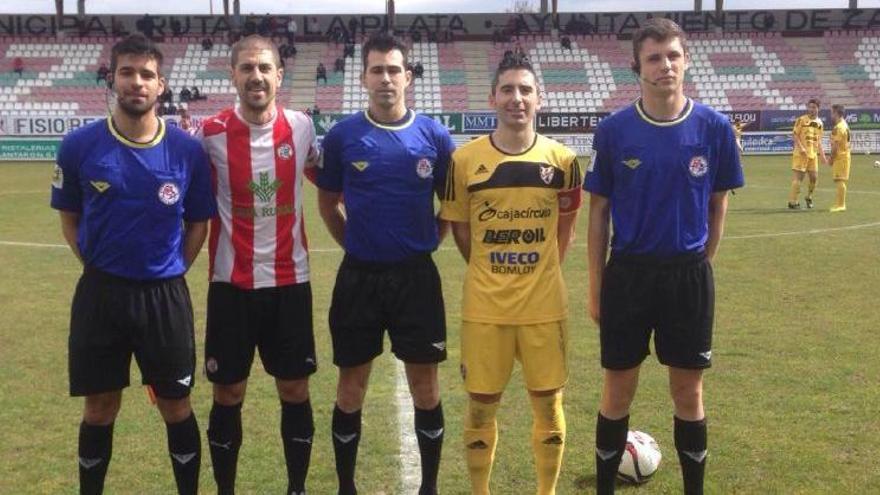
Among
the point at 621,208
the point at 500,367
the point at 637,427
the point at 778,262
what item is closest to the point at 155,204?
the point at 500,367

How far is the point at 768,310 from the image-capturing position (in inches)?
323

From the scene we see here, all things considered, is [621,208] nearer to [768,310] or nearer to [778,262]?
[768,310]

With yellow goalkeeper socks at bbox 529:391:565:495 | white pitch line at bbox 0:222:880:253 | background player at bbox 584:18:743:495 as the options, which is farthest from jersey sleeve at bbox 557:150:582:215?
white pitch line at bbox 0:222:880:253

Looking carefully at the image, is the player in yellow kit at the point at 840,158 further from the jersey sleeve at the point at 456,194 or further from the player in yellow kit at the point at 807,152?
the jersey sleeve at the point at 456,194

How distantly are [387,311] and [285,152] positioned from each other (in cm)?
93

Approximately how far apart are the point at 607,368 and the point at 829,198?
624 inches

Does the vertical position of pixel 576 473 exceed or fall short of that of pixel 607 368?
it falls short

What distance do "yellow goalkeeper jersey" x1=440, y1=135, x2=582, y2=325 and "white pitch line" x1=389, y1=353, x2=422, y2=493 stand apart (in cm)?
100

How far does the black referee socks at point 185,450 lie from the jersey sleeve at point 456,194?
1.58 metres

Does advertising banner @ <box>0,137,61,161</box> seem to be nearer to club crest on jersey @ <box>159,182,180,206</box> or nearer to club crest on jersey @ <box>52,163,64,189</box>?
club crest on jersey @ <box>52,163,64,189</box>

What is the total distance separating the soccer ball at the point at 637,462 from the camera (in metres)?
4.47

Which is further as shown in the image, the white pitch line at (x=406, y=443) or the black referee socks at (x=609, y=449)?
the white pitch line at (x=406, y=443)

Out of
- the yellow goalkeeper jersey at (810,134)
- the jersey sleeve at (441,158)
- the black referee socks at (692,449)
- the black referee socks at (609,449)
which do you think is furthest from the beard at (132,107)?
the yellow goalkeeper jersey at (810,134)

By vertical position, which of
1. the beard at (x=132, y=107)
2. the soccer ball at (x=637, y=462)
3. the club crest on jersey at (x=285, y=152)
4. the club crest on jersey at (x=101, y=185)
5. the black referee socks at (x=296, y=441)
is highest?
the beard at (x=132, y=107)
